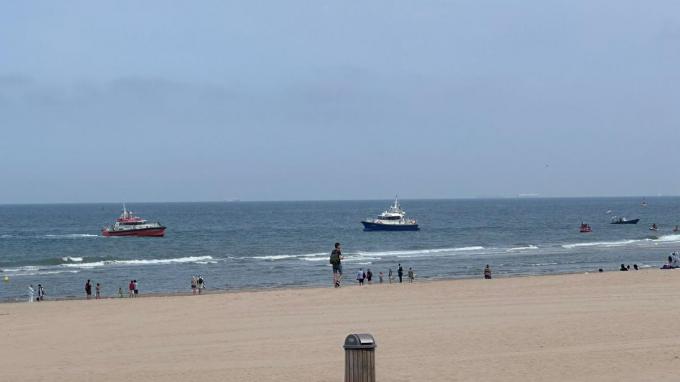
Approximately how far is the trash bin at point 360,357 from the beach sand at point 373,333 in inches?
97.5

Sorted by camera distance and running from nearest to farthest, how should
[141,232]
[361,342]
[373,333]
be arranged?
[361,342] → [373,333] → [141,232]

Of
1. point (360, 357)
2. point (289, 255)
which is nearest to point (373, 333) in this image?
point (360, 357)

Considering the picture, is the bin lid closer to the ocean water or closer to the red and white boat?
the ocean water

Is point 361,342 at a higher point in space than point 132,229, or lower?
higher

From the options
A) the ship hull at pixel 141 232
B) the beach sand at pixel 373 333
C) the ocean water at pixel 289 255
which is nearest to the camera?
the beach sand at pixel 373 333

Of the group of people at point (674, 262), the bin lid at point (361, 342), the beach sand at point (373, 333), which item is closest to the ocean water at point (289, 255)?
the group of people at point (674, 262)

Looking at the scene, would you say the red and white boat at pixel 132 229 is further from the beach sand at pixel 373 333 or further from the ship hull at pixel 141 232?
the beach sand at pixel 373 333

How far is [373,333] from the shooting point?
18.7 meters

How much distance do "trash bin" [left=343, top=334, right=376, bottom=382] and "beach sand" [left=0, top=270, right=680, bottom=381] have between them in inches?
97.5

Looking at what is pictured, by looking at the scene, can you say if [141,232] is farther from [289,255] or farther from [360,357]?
[360,357]

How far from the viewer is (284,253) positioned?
74312 millimetres

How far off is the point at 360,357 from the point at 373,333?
23.3 ft

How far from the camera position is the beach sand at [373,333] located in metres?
14.8

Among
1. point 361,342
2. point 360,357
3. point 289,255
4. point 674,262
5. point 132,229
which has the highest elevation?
point 361,342
